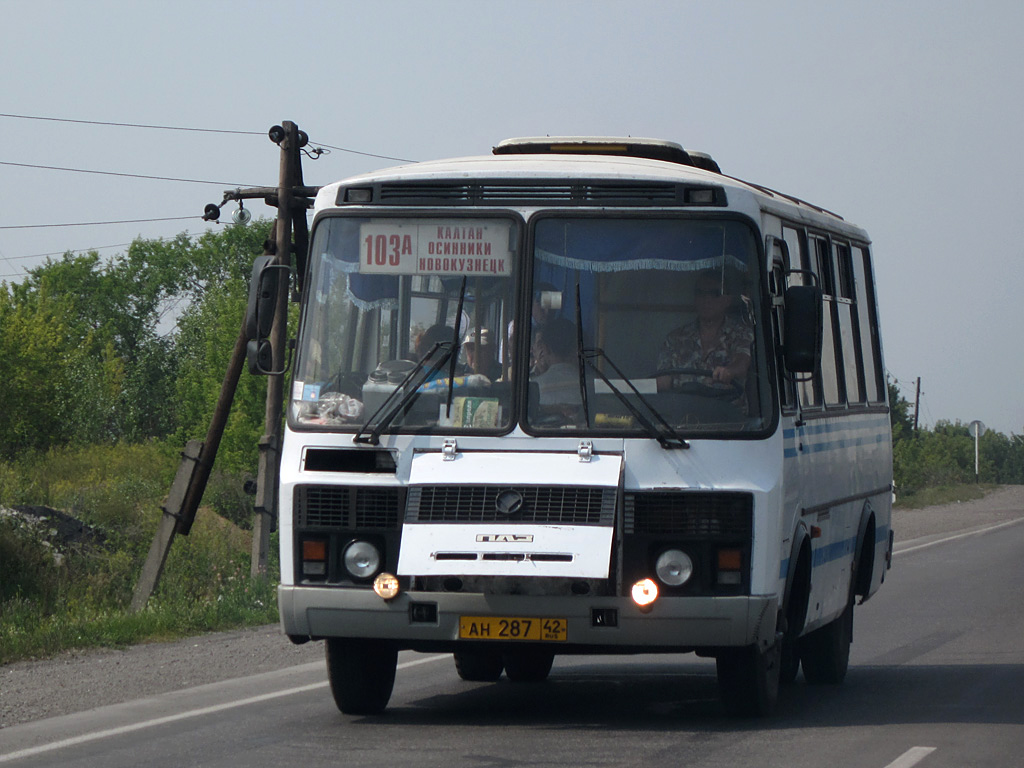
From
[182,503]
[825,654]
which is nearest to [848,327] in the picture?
[825,654]

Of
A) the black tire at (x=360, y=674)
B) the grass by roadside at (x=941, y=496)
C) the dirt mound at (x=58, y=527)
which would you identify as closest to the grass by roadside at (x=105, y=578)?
the dirt mound at (x=58, y=527)

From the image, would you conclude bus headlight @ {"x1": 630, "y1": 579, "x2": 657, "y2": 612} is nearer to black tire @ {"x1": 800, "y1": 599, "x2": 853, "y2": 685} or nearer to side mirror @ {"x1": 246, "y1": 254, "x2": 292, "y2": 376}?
side mirror @ {"x1": 246, "y1": 254, "x2": 292, "y2": 376}

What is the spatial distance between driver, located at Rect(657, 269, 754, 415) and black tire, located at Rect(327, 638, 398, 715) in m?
2.18

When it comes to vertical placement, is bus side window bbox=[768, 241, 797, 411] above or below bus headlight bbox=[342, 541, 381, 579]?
above

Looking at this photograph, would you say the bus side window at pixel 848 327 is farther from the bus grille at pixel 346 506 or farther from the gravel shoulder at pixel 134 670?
the gravel shoulder at pixel 134 670

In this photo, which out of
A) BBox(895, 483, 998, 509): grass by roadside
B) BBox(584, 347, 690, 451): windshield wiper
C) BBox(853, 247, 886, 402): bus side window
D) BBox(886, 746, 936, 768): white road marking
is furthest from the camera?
BBox(895, 483, 998, 509): grass by roadside

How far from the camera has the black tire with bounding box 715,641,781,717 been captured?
28.2 ft

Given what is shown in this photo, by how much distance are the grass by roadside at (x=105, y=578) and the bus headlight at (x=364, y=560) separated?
5020mm

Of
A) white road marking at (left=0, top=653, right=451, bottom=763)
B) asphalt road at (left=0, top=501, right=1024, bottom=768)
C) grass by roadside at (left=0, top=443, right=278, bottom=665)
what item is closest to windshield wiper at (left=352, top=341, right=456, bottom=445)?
asphalt road at (left=0, top=501, right=1024, bottom=768)

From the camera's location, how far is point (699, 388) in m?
8.24

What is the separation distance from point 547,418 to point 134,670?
4.92 metres

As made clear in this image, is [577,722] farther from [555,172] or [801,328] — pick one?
[555,172]

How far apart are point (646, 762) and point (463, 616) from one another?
1.16m

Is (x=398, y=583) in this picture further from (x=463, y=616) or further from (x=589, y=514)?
(x=589, y=514)
